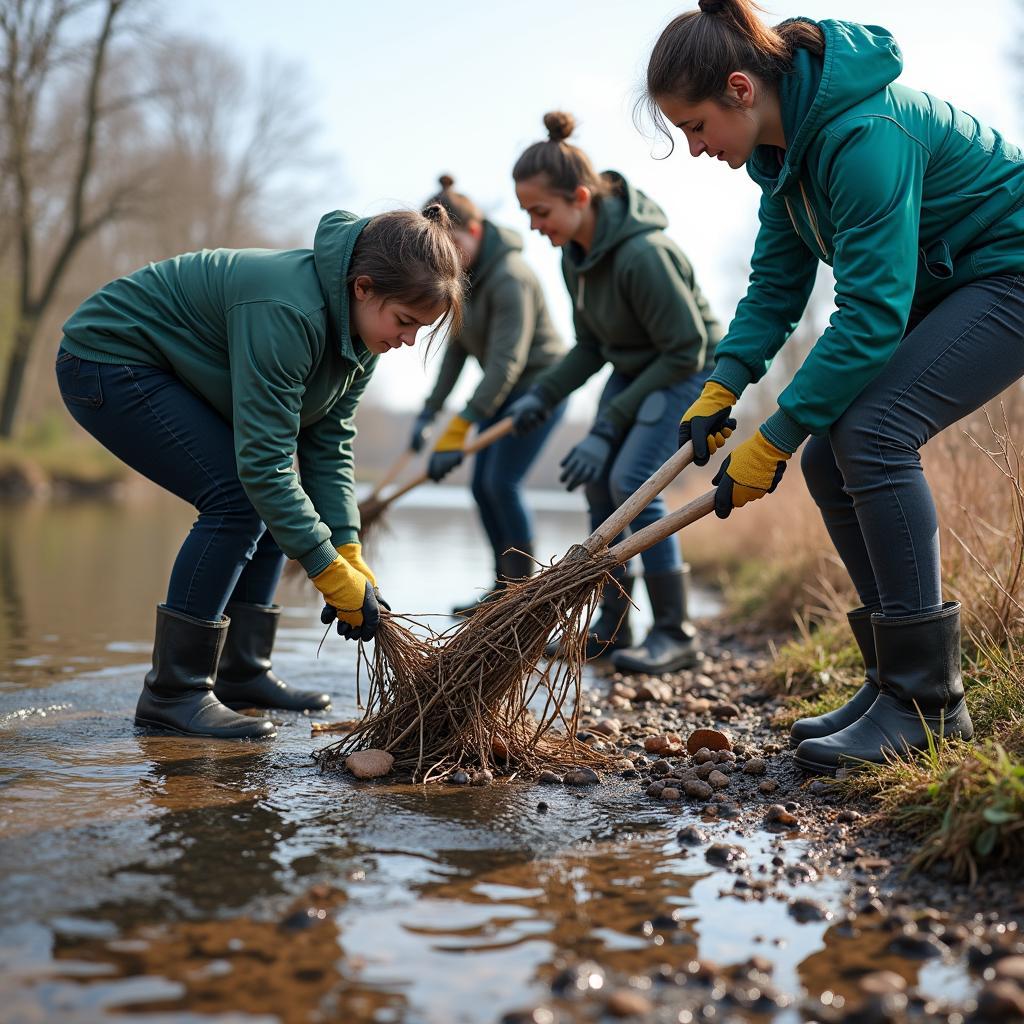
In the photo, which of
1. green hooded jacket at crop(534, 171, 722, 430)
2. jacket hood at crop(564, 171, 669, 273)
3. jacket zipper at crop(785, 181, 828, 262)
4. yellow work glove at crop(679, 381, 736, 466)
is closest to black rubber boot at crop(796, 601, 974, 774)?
yellow work glove at crop(679, 381, 736, 466)

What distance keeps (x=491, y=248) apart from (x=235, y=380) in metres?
2.97

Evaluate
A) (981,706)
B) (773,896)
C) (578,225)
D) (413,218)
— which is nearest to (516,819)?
(773,896)

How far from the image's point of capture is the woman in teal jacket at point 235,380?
10.1 feet

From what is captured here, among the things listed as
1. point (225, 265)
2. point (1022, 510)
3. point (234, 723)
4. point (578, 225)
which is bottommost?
point (234, 723)

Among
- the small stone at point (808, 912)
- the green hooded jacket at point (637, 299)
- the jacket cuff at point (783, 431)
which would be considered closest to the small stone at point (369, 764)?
the small stone at point (808, 912)

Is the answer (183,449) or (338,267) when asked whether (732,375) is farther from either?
(183,449)

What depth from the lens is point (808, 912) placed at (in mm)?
1950

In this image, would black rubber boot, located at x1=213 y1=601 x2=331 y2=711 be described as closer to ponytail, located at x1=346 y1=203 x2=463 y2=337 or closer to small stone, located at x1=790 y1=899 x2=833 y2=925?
ponytail, located at x1=346 y1=203 x2=463 y2=337

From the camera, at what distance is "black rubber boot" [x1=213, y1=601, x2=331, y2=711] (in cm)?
378

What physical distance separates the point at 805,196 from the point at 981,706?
1515mm

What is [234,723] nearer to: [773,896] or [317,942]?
[317,942]

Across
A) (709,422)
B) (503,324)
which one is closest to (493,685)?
(709,422)

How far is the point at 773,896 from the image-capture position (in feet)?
6.70

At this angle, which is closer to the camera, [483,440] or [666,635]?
[666,635]
